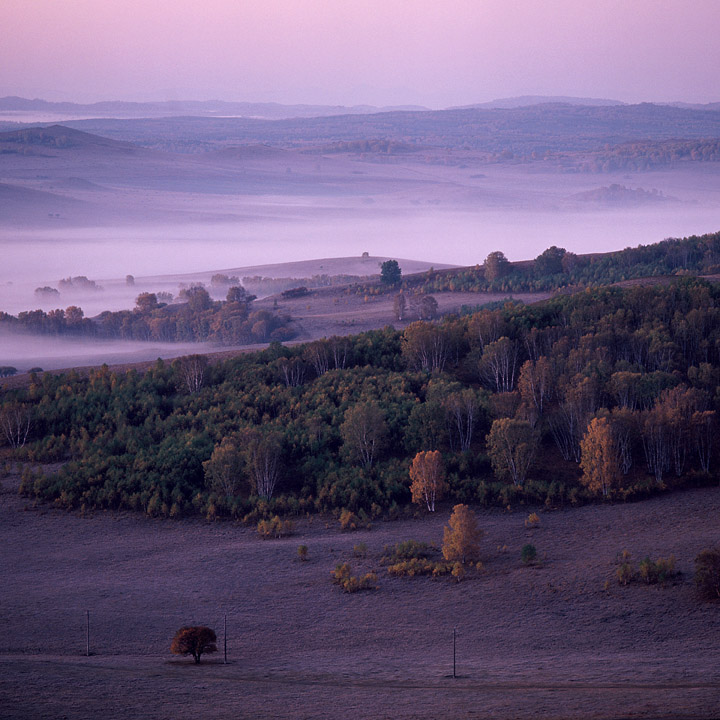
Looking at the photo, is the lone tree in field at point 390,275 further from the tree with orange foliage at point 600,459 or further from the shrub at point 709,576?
the shrub at point 709,576

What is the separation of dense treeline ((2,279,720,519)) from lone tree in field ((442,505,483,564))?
6387mm

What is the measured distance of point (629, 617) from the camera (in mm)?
20641

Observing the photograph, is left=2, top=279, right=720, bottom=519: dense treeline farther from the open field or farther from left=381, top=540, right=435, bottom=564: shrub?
left=381, top=540, right=435, bottom=564: shrub

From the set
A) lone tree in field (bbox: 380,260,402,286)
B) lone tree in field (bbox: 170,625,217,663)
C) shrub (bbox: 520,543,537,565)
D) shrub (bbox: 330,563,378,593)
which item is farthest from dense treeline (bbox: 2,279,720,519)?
lone tree in field (bbox: 380,260,402,286)

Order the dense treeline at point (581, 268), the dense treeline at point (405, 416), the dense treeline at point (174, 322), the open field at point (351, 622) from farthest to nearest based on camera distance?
1. the dense treeline at point (174, 322)
2. the dense treeline at point (581, 268)
3. the dense treeline at point (405, 416)
4. the open field at point (351, 622)

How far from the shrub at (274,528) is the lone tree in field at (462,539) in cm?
714

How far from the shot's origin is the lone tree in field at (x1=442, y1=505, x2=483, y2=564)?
25188mm

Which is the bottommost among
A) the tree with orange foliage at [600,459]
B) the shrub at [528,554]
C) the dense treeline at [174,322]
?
the shrub at [528,554]

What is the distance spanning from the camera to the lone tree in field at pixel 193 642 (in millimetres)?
18328

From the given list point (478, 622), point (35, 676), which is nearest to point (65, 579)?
point (35, 676)

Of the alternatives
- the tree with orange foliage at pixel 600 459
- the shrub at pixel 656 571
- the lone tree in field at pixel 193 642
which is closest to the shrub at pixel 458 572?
the shrub at pixel 656 571

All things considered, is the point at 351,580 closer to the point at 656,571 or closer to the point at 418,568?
the point at 418,568

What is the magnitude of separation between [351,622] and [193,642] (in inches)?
192

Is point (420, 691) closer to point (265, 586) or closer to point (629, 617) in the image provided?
point (629, 617)
